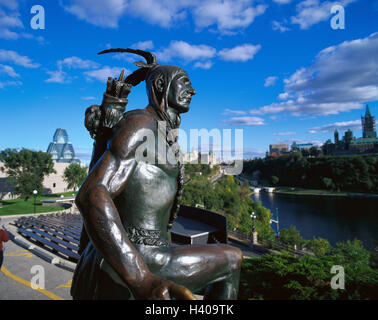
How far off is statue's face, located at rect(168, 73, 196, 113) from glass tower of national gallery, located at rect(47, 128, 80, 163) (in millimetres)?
139532

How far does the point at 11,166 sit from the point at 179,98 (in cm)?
5112

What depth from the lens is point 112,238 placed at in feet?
4.97

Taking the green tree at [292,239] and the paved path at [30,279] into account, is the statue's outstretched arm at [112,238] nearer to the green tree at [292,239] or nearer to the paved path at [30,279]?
the paved path at [30,279]

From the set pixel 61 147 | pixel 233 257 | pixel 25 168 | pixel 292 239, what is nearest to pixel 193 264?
pixel 233 257

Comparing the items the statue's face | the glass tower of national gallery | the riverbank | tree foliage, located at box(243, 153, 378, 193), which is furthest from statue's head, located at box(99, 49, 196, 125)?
the glass tower of national gallery

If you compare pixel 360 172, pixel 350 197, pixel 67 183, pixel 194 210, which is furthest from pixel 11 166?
pixel 360 172

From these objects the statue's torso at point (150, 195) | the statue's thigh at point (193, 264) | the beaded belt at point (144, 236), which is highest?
the statue's torso at point (150, 195)

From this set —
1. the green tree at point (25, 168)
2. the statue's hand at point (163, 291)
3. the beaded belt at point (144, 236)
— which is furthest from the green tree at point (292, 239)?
the green tree at point (25, 168)

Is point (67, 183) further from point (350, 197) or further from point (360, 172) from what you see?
point (360, 172)

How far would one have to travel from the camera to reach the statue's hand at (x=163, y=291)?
4.38ft

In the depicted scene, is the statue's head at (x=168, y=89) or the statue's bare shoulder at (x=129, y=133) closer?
the statue's bare shoulder at (x=129, y=133)

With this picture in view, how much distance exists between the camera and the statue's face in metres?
2.31

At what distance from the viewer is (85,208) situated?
5.11 feet

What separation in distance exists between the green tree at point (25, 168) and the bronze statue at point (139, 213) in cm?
4484
